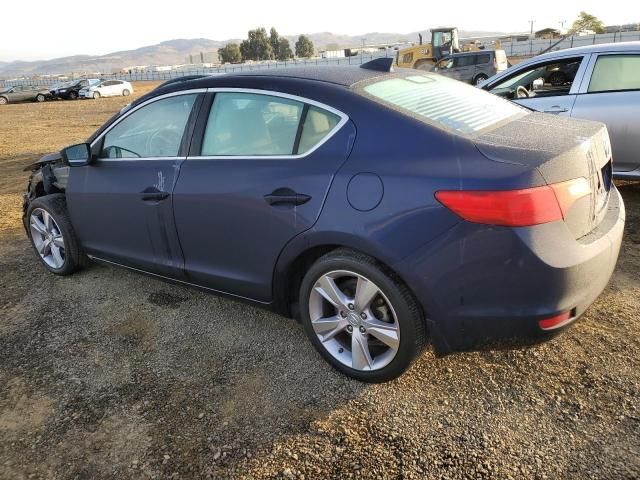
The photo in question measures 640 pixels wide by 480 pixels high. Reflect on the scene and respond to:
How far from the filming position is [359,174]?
2463 millimetres

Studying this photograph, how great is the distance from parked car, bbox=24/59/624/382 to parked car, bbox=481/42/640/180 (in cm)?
232

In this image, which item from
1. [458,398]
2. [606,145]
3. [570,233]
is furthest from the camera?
[606,145]

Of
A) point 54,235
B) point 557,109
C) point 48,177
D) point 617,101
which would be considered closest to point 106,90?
point 48,177

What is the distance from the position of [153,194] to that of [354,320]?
5.10 feet

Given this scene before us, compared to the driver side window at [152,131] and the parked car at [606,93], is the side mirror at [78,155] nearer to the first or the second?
the driver side window at [152,131]

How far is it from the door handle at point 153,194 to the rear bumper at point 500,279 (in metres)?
1.66

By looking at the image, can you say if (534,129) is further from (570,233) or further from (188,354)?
(188,354)

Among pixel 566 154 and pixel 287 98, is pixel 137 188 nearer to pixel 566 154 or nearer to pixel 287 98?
pixel 287 98

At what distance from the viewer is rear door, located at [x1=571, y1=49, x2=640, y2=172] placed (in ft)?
16.1

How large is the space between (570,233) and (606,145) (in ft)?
2.79

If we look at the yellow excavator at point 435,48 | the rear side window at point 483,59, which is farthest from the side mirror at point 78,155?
the yellow excavator at point 435,48

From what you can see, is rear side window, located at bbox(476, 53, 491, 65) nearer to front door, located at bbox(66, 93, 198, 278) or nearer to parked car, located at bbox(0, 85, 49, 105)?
front door, located at bbox(66, 93, 198, 278)

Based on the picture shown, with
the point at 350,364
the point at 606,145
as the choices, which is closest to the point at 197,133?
the point at 350,364

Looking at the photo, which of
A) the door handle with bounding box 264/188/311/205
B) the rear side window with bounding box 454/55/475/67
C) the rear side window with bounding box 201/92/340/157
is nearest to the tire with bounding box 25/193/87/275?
the rear side window with bounding box 201/92/340/157
